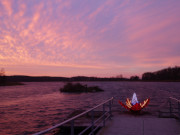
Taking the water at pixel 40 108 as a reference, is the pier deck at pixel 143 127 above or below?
above

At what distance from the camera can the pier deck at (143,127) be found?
6596 millimetres

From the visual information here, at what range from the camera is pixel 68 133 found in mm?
10086

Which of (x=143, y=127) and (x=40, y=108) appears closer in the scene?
(x=143, y=127)

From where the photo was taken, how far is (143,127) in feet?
24.1

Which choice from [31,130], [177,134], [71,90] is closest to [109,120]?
[177,134]

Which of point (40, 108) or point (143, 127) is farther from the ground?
point (143, 127)

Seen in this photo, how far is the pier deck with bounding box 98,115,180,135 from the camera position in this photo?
6596mm

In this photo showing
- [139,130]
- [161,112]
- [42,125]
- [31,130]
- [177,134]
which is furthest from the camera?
[42,125]

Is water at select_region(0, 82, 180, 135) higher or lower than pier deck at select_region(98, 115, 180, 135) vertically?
lower

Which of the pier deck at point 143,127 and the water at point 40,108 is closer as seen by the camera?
the pier deck at point 143,127

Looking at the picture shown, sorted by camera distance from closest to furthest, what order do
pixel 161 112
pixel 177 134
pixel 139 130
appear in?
pixel 177 134, pixel 139 130, pixel 161 112

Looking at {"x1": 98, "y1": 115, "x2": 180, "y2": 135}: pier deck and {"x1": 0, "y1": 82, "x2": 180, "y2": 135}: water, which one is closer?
{"x1": 98, "y1": 115, "x2": 180, "y2": 135}: pier deck

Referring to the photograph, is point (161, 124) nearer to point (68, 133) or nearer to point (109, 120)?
point (109, 120)

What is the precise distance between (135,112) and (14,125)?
10192mm
